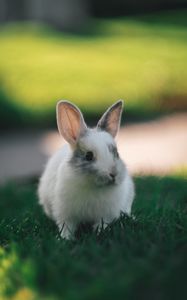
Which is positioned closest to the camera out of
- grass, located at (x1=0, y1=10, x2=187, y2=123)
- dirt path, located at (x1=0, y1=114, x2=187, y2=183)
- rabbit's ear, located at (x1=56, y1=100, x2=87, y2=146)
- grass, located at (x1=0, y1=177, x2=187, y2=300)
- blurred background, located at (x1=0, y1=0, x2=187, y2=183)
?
grass, located at (x1=0, y1=177, x2=187, y2=300)

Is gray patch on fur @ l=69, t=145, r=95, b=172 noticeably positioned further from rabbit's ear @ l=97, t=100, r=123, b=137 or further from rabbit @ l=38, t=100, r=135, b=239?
rabbit's ear @ l=97, t=100, r=123, b=137

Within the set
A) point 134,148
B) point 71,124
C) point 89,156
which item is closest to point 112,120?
point 71,124

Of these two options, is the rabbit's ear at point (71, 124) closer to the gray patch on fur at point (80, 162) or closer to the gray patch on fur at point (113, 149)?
the gray patch on fur at point (80, 162)

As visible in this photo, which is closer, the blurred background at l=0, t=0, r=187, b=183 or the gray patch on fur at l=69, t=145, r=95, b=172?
the gray patch on fur at l=69, t=145, r=95, b=172

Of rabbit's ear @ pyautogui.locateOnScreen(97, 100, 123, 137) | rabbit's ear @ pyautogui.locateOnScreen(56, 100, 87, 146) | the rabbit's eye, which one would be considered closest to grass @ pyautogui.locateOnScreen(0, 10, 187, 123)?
rabbit's ear @ pyautogui.locateOnScreen(97, 100, 123, 137)

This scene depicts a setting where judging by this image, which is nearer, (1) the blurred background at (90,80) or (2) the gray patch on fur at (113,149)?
(2) the gray patch on fur at (113,149)

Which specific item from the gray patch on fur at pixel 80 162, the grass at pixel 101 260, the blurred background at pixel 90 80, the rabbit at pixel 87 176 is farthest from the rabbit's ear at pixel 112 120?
the blurred background at pixel 90 80

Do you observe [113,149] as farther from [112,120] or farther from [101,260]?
[101,260]
